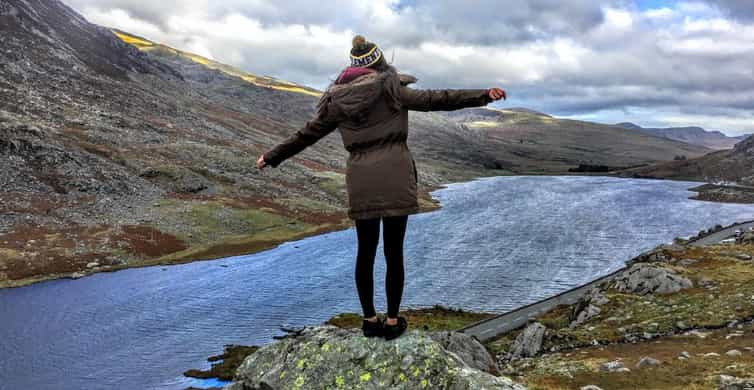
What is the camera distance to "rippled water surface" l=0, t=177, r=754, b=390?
3984cm

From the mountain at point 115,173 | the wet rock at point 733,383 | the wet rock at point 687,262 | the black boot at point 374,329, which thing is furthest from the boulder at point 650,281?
the mountain at point 115,173

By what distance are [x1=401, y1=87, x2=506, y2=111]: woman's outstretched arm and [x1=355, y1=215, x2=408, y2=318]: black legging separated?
1834 mm

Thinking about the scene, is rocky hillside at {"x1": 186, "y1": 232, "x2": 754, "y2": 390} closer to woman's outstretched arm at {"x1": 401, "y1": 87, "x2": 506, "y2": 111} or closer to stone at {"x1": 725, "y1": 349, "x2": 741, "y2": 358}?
stone at {"x1": 725, "y1": 349, "x2": 741, "y2": 358}

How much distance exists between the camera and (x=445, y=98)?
784cm

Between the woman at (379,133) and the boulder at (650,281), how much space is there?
4194 cm

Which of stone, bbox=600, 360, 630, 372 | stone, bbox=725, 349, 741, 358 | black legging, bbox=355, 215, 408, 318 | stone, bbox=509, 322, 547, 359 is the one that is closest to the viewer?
black legging, bbox=355, 215, 408, 318

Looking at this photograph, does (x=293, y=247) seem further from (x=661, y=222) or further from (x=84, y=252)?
(x=661, y=222)

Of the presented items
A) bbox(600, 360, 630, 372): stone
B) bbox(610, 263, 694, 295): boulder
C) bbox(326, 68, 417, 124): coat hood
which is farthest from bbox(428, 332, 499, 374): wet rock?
bbox(610, 263, 694, 295): boulder

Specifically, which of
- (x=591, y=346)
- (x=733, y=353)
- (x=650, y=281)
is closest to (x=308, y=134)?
(x=733, y=353)

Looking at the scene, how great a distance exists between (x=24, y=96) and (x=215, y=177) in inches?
1786

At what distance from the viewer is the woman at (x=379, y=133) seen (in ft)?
25.5

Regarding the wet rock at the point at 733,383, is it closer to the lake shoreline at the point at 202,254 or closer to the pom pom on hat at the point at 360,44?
the pom pom on hat at the point at 360,44

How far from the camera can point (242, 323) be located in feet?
161

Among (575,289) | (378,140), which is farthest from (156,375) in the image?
(575,289)
